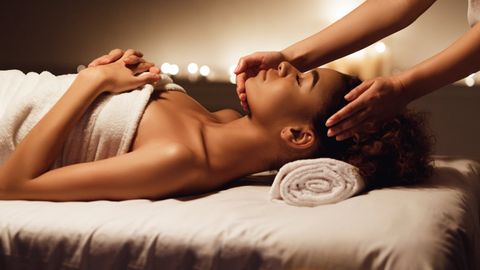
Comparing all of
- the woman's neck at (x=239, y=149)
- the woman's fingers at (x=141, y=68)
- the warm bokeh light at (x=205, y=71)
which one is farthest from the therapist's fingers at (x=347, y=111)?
the warm bokeh light at (x=205, y=71)

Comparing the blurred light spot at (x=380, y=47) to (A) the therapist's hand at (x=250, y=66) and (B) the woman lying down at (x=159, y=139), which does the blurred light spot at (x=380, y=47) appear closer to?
(A) the therapist's hand at (x=250, y=66)

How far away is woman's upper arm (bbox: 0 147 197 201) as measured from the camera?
1.35m

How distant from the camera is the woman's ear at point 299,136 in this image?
4.83 feet

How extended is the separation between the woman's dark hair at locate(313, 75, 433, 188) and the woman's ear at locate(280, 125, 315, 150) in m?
0.02

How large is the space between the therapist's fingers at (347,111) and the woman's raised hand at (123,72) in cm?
55

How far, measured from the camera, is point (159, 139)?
1.45 meters

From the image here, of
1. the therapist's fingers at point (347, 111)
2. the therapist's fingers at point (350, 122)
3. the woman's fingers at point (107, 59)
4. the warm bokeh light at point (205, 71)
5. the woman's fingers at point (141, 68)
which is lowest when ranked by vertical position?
the warm bokeh light at point (205, 71)

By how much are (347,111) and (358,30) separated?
20.8 inches

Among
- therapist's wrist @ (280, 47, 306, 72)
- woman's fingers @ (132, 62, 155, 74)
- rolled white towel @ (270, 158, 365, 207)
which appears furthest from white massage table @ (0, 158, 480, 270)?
therapist's wrist @ (280, 47, 306, 72)

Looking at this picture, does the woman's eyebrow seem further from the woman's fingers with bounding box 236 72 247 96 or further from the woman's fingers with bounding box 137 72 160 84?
the woman's fingers with bounding box 137 72 160 84

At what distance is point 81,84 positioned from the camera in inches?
59.6

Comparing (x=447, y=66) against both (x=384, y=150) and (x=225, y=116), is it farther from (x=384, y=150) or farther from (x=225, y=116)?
(x=225, y=116)

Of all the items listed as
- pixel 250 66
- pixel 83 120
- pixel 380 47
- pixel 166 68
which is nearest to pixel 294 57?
pixel 250 66

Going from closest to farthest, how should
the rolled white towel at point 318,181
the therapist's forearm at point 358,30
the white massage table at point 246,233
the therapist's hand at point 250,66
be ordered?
the white massage table at point 246,233 < the rolled white towel at point 318,181 < the therapist's hand at point 250,66 < the therapist's forearm at point 358,30
